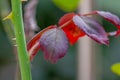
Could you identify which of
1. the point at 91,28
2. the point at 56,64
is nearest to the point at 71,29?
the point at 91,28

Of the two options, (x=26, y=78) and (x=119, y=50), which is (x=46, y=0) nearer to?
(x=119, y=50)

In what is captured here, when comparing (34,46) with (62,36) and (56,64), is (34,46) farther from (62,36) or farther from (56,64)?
(56,64)

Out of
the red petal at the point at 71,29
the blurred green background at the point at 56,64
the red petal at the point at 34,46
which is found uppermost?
the red petal at the point at 71,29

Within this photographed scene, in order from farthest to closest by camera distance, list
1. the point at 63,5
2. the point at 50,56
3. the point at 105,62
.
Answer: the point at 105,62 → the point at 63,5 → the point at 50,56

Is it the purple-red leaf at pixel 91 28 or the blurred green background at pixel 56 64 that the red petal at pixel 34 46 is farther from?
the blurred green background at pixel 56 64

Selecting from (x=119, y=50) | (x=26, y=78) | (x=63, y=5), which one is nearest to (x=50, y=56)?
(x=26, y=78)

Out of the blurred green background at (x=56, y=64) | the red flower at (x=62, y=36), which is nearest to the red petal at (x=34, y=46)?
the red flower at (x=62, y=36)
